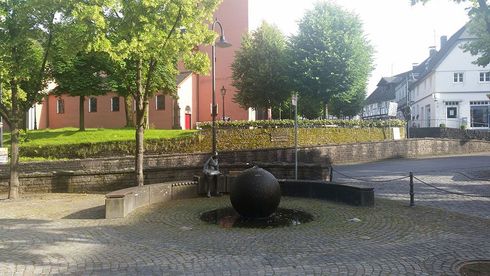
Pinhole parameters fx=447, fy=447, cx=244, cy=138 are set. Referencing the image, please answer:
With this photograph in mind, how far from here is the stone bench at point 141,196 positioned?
1096 cm

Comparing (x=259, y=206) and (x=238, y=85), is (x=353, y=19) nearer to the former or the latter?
(x=238, y=85)

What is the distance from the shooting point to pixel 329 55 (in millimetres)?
36781

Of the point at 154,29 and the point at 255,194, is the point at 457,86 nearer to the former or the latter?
the point at 154,29

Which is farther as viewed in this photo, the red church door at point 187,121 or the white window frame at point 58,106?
the white window frame at point 58,106

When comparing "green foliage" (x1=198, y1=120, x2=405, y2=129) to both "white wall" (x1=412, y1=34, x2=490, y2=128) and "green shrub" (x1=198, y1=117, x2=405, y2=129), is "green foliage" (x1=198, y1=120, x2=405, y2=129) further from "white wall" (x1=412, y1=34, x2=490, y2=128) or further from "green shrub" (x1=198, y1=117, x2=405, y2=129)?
"white wall" (x1=412, y1=34, x2=490, y2=128)

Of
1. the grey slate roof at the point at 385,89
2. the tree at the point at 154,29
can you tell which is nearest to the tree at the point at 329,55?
the tree at the point at 154,29

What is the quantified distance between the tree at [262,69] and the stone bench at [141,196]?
2721 centimetres

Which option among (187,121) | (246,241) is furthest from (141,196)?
(187,121)

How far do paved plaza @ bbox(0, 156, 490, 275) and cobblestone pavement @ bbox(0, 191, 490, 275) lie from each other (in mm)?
17

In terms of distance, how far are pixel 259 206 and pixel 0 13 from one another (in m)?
10.3

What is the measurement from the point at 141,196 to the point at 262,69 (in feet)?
103

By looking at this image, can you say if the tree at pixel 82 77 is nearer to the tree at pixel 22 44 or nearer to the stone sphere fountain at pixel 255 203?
the tree at pixel 22 44

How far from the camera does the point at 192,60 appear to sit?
633 inches

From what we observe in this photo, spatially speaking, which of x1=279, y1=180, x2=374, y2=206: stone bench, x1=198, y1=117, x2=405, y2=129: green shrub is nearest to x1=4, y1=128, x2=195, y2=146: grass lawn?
x1=198, y1=117, x2=405, y2=129: green shrub
